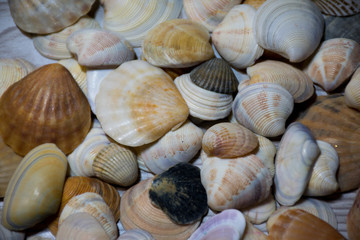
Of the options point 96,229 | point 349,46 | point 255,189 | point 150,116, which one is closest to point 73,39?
point 150,116

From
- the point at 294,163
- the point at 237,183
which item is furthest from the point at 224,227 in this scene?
the point at 294,163

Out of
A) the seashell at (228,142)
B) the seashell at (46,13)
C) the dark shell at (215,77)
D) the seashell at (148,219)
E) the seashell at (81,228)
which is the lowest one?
the seashell at (148,219)

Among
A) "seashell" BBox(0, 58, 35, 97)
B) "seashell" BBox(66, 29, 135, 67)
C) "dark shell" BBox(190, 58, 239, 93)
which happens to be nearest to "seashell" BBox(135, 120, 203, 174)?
"dark shell" BBox(190, 58, 239, 93)

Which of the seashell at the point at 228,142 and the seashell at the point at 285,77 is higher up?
the seashell at the point at 285,77

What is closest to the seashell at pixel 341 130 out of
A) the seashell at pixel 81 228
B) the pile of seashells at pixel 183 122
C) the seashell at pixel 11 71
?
the pile of seashells at pixel 183 122

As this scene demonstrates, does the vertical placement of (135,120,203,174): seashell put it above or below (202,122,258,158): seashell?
below

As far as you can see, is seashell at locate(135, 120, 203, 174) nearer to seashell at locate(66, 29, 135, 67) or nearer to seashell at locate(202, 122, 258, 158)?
seashell at locate(202, 122, 258, 158)

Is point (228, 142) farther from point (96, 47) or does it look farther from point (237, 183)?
point (96, 47)

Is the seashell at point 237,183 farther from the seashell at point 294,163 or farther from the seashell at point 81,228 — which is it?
the seashell at point 81,228

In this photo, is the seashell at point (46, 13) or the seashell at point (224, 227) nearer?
the seashell at point (224, 227)
